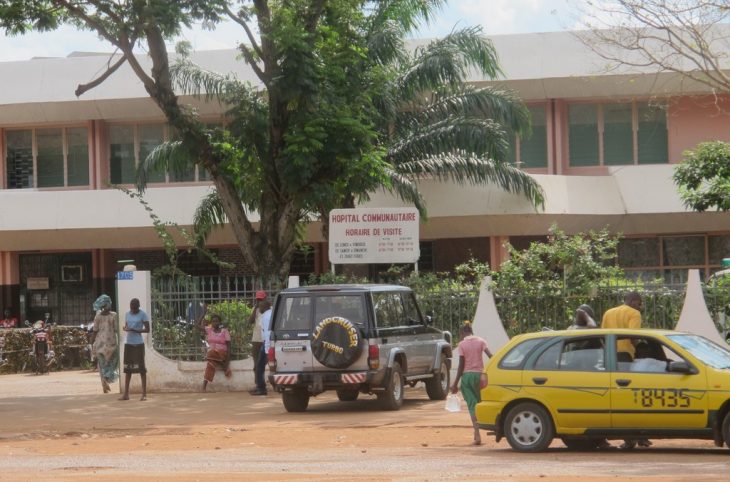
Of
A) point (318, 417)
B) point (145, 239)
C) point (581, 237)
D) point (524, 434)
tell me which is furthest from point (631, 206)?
point (524, 434)

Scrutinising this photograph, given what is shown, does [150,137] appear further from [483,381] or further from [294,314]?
[483,381]

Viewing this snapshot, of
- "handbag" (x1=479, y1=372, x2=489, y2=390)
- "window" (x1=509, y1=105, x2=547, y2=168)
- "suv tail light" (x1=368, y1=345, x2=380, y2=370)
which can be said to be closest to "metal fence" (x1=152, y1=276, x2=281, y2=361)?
"suv tail light" (x1=368, y1=345, x2=380, y2=370)

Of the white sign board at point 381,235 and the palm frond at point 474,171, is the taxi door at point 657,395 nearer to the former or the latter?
the white sign board at point 381,235

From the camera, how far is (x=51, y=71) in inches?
1340

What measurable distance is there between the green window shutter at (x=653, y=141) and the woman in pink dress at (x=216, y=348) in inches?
573

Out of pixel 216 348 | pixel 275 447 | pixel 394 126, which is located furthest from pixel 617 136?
pixel 275 447

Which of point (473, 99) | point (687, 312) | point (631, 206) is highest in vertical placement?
point (473, 99)

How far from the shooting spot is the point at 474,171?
90.7 ft

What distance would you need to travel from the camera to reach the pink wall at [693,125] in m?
32.3

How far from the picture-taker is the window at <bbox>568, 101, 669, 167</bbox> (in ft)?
107

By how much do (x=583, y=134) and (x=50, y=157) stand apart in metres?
14.7

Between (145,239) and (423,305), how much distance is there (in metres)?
13.6

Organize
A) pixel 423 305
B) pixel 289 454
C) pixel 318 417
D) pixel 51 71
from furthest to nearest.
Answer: pixel 51 71 → pixel 423 305 → pixel 318 417 → pixel 289 454

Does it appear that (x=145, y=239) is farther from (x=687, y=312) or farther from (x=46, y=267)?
(x=687, y=312)
